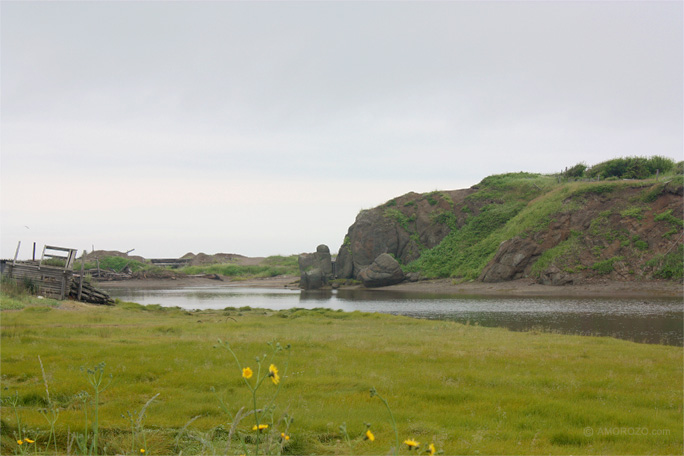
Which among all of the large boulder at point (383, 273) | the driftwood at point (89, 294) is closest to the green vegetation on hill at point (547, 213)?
the large boulder at point (383, 273)

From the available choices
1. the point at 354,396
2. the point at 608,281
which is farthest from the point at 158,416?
the point at 608,281

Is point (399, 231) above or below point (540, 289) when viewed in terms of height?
above

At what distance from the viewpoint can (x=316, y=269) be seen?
7725cm

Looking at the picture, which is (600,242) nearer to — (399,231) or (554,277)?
(554,277)

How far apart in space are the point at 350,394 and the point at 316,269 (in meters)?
67.7

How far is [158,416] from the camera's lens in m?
8.08

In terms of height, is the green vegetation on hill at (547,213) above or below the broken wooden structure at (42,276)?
above

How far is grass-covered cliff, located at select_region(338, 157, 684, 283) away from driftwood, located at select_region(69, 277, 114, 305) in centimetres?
4241

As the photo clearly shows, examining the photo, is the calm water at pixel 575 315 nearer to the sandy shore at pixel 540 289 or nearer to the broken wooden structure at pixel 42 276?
the sandy shore at pixel 540 289

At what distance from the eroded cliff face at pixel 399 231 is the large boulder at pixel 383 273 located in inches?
217

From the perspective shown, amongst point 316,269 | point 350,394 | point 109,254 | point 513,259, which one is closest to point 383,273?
point 316,269

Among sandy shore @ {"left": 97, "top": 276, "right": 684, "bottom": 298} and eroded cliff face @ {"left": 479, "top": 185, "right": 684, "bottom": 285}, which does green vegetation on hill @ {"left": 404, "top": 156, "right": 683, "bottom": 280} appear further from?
sandy shore @ {"left": 97, "top": 276, "right": 684, "bottom": 298}

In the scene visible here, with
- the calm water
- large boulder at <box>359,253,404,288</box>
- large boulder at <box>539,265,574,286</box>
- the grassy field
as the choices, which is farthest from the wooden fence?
large boulder at <box>539,265,574,286</box>

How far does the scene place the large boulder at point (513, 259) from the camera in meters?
59.5
